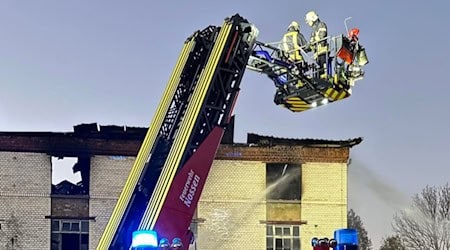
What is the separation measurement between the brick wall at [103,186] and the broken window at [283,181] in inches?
208

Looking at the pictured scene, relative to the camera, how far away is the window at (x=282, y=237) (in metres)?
27.1

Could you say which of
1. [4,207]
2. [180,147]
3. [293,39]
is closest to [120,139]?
[4,207]

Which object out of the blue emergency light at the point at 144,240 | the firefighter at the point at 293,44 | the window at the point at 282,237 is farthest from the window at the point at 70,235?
the blue emergency light at the point at 144,240

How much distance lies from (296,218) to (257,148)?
2.93 metres

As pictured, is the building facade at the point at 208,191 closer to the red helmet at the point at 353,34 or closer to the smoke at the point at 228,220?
the smoke at the point at 228,220

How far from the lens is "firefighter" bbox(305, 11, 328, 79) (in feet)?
37.9

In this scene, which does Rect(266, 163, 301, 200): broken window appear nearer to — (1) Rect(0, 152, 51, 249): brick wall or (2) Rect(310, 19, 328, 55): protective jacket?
(1) Rect(0, 152, 51, 249): brick wall

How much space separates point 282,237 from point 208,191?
3.17 meters

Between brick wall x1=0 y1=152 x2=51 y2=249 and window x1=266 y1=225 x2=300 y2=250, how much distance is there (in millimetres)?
7884

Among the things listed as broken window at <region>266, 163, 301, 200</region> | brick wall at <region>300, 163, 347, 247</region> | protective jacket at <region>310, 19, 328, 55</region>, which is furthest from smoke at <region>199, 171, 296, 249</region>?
protective jacket at <region>310, 19, 328, 55</region>

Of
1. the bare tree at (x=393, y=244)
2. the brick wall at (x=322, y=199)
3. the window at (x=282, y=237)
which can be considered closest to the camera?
the window at (x=282, y=237)

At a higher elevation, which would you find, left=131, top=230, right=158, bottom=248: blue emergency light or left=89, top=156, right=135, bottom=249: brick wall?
left=89, top=156, right=135, bottom=249: brick wall

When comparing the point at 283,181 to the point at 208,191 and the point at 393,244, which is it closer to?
the point at 208,191

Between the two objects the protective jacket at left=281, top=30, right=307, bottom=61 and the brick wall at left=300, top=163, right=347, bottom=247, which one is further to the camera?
the brick wall at left=300, top=163, right=347, bottom=247
